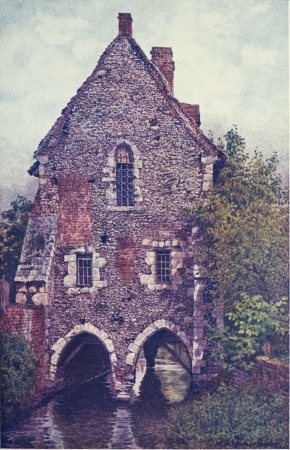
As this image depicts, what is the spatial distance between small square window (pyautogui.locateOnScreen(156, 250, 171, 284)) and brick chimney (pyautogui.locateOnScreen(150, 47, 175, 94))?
3988mm

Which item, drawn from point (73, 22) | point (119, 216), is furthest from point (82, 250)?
point (73, 22)

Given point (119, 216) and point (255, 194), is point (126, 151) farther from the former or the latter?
point (255, 194)

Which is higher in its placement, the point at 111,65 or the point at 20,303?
the point at 111,65

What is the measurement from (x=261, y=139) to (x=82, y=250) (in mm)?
4773

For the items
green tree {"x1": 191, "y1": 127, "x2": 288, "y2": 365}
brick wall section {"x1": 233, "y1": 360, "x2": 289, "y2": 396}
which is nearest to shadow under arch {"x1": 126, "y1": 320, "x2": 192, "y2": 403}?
green tree {"x1": 191, "y1": 127, "x2": 288, "y2": 365}

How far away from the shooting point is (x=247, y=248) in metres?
12.6

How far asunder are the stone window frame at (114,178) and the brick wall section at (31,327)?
2912mm

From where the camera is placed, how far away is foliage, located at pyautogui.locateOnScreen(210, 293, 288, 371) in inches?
475

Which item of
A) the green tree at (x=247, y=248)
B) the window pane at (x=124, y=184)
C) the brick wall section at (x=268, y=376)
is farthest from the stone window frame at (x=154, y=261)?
the brick wall section at (x=268, y=376)

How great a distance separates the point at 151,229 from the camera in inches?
551

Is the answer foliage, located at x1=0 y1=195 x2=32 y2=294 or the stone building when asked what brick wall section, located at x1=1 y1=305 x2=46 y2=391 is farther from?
foliage, located at x1=0 y1=195 x2=32 y2=294

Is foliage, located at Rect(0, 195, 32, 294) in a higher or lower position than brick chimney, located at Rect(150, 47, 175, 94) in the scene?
lower

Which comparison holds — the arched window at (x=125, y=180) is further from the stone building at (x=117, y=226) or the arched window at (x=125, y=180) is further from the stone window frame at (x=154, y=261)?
the stone window frame at (x=154, y=261)

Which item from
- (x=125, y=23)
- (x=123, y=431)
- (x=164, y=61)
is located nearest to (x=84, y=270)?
(x=123, y=431)
